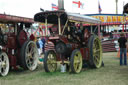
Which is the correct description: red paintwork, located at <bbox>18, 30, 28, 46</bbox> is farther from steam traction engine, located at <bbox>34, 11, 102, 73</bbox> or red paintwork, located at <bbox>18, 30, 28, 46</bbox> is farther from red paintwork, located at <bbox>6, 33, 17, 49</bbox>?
steam traction engine, located at <bbox>34, 11, 102, 73</bbox>

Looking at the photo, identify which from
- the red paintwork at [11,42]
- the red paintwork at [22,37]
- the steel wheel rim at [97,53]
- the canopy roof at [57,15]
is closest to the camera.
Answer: the canopy roof at [57,15]

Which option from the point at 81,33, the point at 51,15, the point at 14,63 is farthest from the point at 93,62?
the point at 14,63

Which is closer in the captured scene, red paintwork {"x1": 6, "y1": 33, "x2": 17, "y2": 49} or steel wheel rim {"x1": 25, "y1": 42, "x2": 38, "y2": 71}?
red paintwork {"x1": 6, "y1": 33, "x2": 17, "y2": 49}

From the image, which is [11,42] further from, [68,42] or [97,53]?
[97,53]

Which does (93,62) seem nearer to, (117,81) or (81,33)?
(81,33)

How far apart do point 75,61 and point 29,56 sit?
2106mm

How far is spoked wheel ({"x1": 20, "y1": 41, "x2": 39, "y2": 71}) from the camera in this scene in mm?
8078

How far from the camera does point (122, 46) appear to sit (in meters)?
9.49

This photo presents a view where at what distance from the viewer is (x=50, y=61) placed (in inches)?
306

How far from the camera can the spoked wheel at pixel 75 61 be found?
283 inches

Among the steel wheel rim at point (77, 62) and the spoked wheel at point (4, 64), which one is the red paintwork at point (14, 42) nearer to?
A: the spoked wheel at point (4, 64)

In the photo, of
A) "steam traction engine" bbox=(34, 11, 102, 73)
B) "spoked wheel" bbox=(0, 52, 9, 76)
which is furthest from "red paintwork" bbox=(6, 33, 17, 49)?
"steam traction engine" bbox=(34, 11, 102, 73)

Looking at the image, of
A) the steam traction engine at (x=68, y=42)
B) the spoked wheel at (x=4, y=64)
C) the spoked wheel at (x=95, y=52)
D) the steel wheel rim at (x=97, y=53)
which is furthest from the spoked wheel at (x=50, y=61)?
the steel wheel rim at (x=97, y=53)

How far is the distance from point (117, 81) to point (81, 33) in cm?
303
